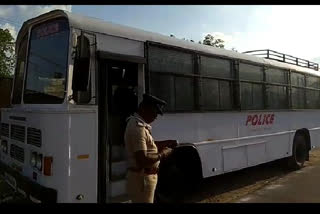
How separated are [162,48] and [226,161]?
2602 mm

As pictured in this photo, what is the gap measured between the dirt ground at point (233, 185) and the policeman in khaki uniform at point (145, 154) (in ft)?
7.49

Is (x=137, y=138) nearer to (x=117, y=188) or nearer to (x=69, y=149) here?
(x=69, y=149)

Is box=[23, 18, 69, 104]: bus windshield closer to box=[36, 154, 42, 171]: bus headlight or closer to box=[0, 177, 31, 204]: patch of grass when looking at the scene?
box=[36, 154, 42, 171]: bus headlight

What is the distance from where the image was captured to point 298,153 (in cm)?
1063

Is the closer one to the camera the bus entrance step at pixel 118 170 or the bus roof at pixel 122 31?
the bus roof at pixel 122 31

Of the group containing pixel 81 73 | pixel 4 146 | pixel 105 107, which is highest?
pixel 81 73

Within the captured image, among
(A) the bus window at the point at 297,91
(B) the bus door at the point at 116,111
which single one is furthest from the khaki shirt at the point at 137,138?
(A) the bus window at the point at 297,91

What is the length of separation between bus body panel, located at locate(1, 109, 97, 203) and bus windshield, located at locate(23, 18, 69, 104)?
30 centimetres

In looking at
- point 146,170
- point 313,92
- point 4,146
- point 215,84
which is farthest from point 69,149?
point 313,92

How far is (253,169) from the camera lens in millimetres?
10359

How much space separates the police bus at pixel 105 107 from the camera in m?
4.53

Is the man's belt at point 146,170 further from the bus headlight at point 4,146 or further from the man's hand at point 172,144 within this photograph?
the bus headlight at point 4,146

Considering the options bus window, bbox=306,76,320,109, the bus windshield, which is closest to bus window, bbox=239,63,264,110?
bus window, bbox=306,76,320,109

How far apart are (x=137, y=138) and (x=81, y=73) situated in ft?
3.89
